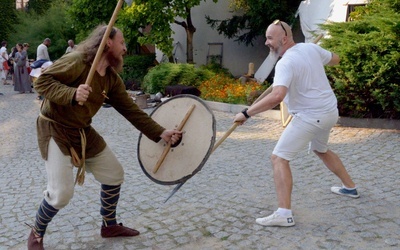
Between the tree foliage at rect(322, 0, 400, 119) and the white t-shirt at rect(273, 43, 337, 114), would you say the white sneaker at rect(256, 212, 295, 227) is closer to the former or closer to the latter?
the white t-shirt at rect(273, 43, 337, 114)

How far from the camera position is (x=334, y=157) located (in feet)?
15.4

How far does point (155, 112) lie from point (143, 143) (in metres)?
0.28

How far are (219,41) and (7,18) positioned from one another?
73.1 ft

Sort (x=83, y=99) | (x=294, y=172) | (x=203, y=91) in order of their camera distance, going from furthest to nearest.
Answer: (x=203, y=91) < (x=294, y=172) < (x=83, y=99)

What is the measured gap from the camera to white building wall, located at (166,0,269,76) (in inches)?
673

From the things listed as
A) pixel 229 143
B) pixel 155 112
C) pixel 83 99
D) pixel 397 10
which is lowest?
pixel 229 143

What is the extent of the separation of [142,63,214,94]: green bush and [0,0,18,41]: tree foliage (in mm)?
22722

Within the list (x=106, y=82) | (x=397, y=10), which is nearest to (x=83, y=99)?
(x=106, y=82)

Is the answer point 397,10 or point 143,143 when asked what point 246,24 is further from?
point 143,143

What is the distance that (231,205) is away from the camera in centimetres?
479

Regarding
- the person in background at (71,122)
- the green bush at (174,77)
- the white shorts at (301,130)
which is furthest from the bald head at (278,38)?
the green bush at (174,77)

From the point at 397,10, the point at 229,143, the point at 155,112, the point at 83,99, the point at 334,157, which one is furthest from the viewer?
the point at 397,10

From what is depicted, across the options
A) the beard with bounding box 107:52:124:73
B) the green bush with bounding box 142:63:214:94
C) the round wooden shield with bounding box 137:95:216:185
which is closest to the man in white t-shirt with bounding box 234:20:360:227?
the round wooden shield with bounding box 137:95:216:185

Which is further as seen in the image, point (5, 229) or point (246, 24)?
point (246, 24)
